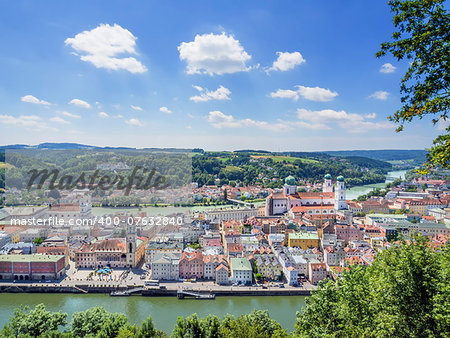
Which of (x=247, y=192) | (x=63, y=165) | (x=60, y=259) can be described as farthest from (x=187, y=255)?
(x=63, y=165)

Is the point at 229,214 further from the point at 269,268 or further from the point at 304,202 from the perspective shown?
the point at 269,268

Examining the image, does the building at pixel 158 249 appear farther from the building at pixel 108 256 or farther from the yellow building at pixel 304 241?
the yellow building at pixel 304 241

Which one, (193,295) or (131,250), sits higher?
(131,250)

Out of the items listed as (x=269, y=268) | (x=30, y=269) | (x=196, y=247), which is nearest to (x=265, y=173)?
(x=196, y=247)

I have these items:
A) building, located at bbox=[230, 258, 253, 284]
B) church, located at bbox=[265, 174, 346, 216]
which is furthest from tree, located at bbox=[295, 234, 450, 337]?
church, located at bbox=[265, 174, 346, 216]

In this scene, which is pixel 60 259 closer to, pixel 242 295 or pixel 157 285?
pixel 157 285

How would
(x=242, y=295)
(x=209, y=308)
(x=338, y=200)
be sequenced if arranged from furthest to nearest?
(x=338, y=200), (x=242, y=295), (x=209, y=308)

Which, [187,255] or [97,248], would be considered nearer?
[187,255]
